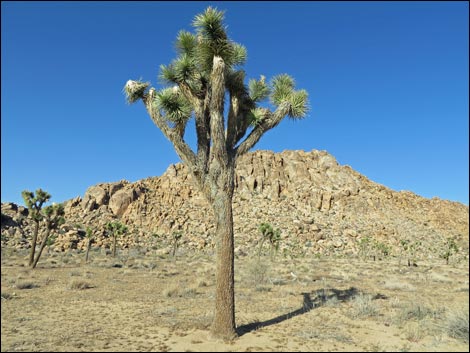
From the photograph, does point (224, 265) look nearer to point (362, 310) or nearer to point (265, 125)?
point (265, 125)

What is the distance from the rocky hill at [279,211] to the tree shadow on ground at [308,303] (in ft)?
113

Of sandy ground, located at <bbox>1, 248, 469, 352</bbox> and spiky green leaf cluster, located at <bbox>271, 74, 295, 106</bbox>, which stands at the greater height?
spiky green leaf cluster, located at <bbox>271, 74, 295, 106</bbox>

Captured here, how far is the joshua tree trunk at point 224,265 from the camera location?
8.02 metres

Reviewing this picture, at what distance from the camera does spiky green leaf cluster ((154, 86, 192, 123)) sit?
9.98m

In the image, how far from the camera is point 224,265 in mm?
8266

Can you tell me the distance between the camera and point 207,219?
67.9 m

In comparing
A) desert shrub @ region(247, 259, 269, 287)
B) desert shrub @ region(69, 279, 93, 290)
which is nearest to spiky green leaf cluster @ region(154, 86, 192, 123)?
desert shrub @ region(69, 279, 93, 290)

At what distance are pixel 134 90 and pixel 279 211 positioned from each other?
6130 cm

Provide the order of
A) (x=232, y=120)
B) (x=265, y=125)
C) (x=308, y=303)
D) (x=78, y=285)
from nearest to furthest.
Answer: (x=232, y=120), (x=265, y=125), (x=308, y=303), (x=78, y=285)

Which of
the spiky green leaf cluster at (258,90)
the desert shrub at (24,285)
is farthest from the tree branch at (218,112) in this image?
the desert shrub at (24,285)

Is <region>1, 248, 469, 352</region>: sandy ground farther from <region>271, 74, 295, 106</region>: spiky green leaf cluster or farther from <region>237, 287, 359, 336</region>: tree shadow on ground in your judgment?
<region>271, 74, 295, 106</region>: spiky green leaf cluster

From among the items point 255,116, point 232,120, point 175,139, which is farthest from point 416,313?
point 175,139

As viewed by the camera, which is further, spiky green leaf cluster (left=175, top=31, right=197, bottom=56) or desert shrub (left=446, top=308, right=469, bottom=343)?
spiky green leaf cluster (left=175, top=31, right=197, bottom=56)

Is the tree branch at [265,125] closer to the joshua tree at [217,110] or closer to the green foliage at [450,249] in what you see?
the joshua tree at [217,110]
